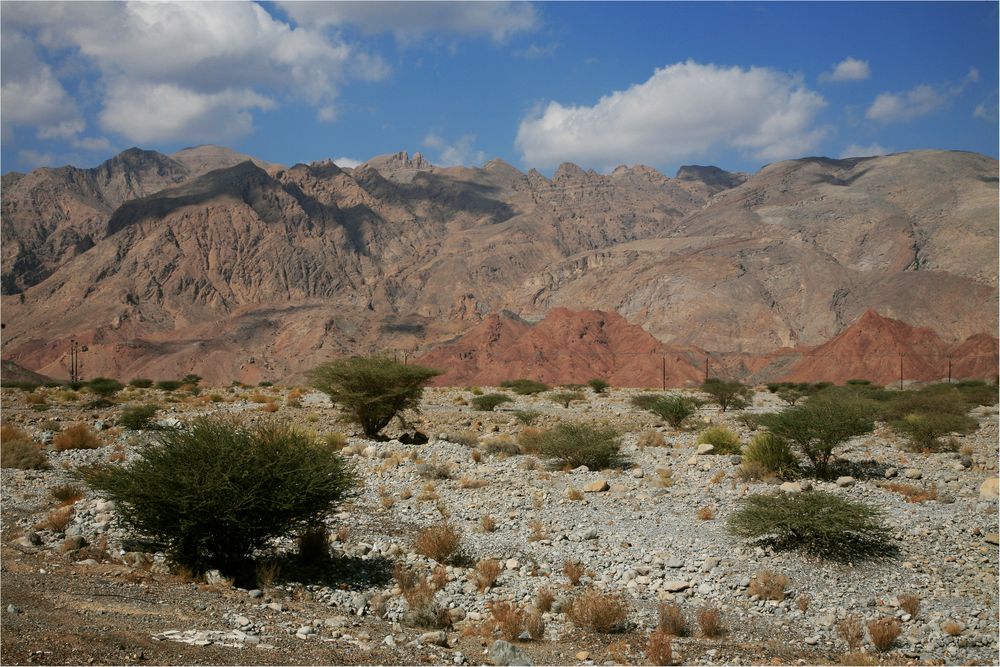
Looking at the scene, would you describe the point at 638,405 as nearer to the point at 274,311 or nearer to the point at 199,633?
the point at 199,633

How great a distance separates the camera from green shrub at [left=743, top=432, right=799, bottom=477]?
59.9 ft

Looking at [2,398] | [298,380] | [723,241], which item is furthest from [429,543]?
[723,241]

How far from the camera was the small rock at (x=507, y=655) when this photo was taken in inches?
329

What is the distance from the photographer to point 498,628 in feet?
31.3

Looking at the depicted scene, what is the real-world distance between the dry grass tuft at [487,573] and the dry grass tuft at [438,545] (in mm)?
649

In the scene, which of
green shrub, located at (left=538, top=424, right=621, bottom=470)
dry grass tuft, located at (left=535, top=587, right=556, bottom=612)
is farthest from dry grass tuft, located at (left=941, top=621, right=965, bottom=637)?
green shrub, located at (left=538, top=424, right=621, bottom=470)

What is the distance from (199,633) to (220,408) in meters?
24.9

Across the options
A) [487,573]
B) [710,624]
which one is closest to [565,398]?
[487,573]

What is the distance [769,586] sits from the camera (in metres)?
10.8

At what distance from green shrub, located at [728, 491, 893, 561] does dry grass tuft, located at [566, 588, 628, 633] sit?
12.5 ft

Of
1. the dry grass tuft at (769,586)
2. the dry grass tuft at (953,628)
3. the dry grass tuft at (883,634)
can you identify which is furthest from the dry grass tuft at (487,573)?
the dry grass tuft at (953,628)

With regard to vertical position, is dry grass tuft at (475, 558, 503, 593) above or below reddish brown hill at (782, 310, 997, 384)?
below

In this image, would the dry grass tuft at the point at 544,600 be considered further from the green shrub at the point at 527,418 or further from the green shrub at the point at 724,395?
the green shrub at the point at 724,395

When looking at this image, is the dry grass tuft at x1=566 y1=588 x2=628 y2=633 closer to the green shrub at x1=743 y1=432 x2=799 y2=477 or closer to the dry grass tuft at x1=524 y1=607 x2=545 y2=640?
the dry grass tuft at x1=524 y1=607 x2=545 y2=640
